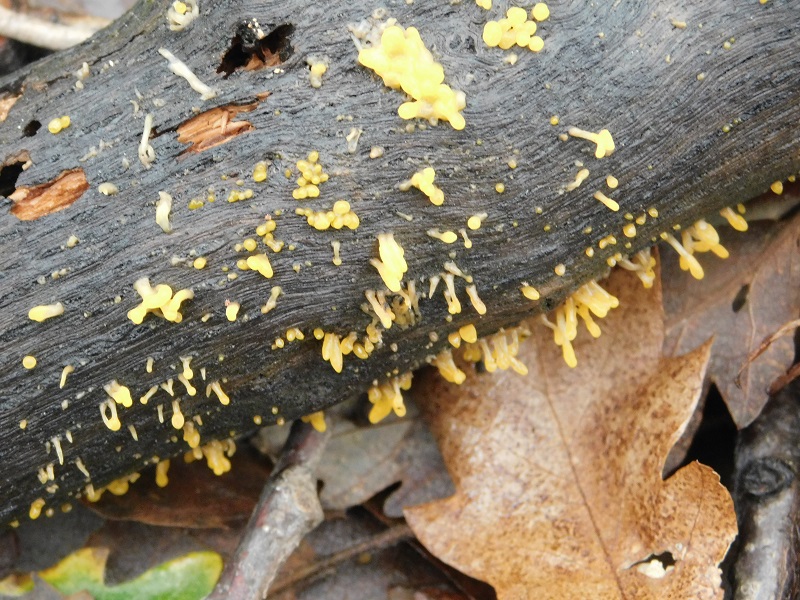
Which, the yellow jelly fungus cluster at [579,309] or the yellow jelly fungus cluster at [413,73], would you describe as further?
the yellow jelly fungus cluster at [579,309]

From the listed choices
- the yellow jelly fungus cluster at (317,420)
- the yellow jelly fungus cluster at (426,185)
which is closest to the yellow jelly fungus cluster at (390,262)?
the yellow jelly fungus cluster at (426,185)

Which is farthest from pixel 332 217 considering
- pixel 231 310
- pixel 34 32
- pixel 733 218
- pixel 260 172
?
pixel 34 32

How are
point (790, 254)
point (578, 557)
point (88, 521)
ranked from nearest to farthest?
point (578, 557) < point (790, 254) < point (88, 521)

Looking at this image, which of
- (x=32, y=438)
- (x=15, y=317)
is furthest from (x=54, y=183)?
(x=32, y=438)

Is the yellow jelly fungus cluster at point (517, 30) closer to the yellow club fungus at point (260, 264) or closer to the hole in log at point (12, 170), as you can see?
the yellow club fungus at point (260, 264)

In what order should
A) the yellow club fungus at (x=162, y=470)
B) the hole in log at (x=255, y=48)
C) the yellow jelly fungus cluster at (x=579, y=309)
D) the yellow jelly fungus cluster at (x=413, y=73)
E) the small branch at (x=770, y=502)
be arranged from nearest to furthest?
the yellow jelly fungus cluster at (x=413, y=73)
the hole in log at (x=255, y=48)
the yellow jelly fungus cluster at (x=579, y=309)
the small branch at (x=770, y=502)
the yellow club fungus at (x=162, y=470)

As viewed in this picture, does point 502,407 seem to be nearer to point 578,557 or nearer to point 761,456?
point 578,557

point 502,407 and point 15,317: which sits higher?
point 15,317
